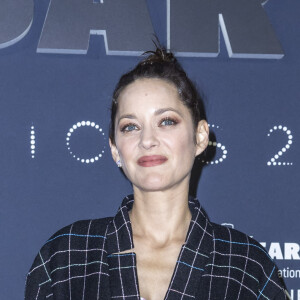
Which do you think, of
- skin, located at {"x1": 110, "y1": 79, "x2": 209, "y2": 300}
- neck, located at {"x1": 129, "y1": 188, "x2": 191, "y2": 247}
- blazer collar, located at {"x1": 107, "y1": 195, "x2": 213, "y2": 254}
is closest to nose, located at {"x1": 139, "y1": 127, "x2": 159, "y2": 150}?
skin, located at {"x1": 110, "y1": 79, "x2": 209, "y2": 300}

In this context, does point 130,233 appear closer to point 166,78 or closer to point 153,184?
point 153,184

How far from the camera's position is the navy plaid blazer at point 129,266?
129cm

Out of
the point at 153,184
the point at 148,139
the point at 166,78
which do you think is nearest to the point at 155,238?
the point at 153,184

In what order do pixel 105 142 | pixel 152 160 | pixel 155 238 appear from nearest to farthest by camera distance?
pixel 152 160 < pixel 155 238 < pixel 105 142

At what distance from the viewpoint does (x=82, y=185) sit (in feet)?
5.52

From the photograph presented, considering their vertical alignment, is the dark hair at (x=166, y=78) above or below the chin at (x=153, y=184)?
above

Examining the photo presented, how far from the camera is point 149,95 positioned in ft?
4.37

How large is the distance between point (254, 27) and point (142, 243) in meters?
0.87

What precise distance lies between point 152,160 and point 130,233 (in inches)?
9.2

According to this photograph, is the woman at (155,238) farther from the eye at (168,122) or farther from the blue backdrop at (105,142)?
the blue backdrop at (105,142)

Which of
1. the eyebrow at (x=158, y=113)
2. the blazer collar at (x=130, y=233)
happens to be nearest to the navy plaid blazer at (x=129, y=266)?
the blazer collar at (x=130, y=233)

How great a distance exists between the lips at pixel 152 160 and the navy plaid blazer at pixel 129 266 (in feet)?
0.69

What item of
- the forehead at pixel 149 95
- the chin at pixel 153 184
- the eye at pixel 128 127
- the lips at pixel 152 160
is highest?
the forehead at pixel 149 95

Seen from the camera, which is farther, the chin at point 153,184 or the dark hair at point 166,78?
the dark hair at point 166,78
